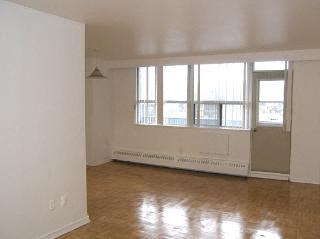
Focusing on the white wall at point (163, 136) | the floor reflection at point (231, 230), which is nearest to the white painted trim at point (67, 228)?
the floor reflection at point (231, 230)

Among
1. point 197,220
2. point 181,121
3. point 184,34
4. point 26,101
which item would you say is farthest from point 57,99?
point 181,121

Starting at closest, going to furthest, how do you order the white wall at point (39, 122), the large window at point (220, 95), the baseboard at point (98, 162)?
1. the white wall at point (39, 122)
2. the large window at point (220, 95)
3. the baseboard at point (98, 162)

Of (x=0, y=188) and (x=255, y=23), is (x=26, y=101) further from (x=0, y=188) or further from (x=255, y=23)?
(x=255, y=23)

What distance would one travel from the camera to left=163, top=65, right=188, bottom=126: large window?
7254mm

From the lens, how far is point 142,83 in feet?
25.4

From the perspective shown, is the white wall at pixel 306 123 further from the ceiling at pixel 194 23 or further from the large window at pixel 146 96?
the large window at pixel 146 96

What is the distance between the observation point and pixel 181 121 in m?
7.36

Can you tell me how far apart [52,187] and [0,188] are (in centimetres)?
62

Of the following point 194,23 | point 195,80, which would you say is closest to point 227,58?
point 195,80

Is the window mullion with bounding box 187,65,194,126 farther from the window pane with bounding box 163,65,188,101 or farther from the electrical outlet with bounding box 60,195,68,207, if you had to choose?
the electrical outlet with bounding box 60,195,68,207

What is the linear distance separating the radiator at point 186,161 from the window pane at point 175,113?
783mm

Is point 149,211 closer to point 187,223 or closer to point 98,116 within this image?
point 187,223

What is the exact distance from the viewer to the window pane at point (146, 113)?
767 centimetres

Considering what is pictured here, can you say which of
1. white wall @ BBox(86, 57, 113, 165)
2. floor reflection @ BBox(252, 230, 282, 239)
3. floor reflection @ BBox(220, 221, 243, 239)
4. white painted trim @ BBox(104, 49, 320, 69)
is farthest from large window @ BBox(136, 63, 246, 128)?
floor reflection @ BBox(252, 230, 282, 239)
